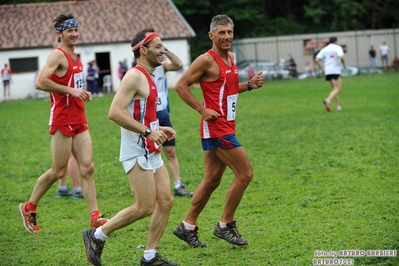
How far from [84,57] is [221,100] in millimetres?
39520

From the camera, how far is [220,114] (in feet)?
25.1

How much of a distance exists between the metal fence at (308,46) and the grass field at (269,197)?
2980cm

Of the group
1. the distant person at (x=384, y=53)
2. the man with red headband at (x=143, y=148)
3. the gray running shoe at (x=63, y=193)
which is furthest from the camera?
the distant person at (x=384, y=53)

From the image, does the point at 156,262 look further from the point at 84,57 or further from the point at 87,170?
the point at 84,57

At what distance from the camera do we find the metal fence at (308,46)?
49656mm

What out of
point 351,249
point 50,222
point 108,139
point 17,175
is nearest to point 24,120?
point 108,139

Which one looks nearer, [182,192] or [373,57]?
[182,192]

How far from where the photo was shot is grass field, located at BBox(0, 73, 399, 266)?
24.4 feet

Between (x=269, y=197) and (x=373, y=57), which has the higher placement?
(x=269, y=197)

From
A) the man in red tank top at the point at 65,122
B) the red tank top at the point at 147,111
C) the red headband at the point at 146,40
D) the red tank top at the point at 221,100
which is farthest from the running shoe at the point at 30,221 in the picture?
the red headband at the point at 146,40

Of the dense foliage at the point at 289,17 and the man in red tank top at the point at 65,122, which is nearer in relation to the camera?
the man in red tank top at the point at 65,122

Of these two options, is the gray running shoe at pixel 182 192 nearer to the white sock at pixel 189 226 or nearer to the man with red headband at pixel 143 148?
the white sock at pixel 189 226

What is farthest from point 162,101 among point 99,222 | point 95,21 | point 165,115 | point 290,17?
point 290,17

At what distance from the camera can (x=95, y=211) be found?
8.79 metres
